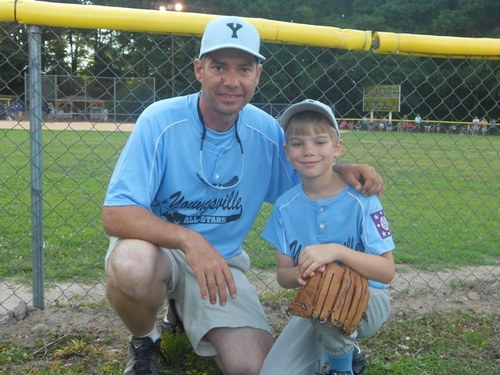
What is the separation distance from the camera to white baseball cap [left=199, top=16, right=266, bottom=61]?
2672mm

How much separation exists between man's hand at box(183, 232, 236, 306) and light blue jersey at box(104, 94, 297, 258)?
1.14 ft

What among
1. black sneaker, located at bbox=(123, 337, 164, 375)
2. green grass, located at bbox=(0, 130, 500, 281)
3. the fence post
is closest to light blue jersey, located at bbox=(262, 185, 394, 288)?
black sneaker, located at bbox=(123, 337, 164, 375)

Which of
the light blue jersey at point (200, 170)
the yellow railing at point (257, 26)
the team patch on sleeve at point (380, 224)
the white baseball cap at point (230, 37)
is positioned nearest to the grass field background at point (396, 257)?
the light blue jersey at point (200, 170)

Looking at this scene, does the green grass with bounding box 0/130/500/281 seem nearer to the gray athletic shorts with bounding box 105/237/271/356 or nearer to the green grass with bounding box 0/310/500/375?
the green grass with bounding box 0/310/500/375

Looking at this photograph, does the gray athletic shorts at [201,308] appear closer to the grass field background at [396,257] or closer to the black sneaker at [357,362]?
the grass field background at [396,257]

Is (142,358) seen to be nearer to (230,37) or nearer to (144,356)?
(144,356)

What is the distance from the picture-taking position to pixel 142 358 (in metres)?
2.80

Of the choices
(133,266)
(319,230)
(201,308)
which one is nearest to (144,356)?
(201,308)

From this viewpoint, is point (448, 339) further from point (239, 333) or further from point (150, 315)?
point (150, 315)

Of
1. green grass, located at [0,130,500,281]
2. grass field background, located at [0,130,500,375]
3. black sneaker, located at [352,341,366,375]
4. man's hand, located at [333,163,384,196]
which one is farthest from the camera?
green grass, located at [0,130,500,281]

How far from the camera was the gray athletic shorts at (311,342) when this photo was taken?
102 inches

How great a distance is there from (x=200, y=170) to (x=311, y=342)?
0.98m

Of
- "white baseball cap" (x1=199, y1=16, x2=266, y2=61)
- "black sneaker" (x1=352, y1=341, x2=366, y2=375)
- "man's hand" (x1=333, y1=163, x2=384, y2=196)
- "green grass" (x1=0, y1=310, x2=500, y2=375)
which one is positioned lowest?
"green grass" (x1=0, y1=310, x2=500, y2=375)

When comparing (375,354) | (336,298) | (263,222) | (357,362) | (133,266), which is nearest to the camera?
(336,298)
